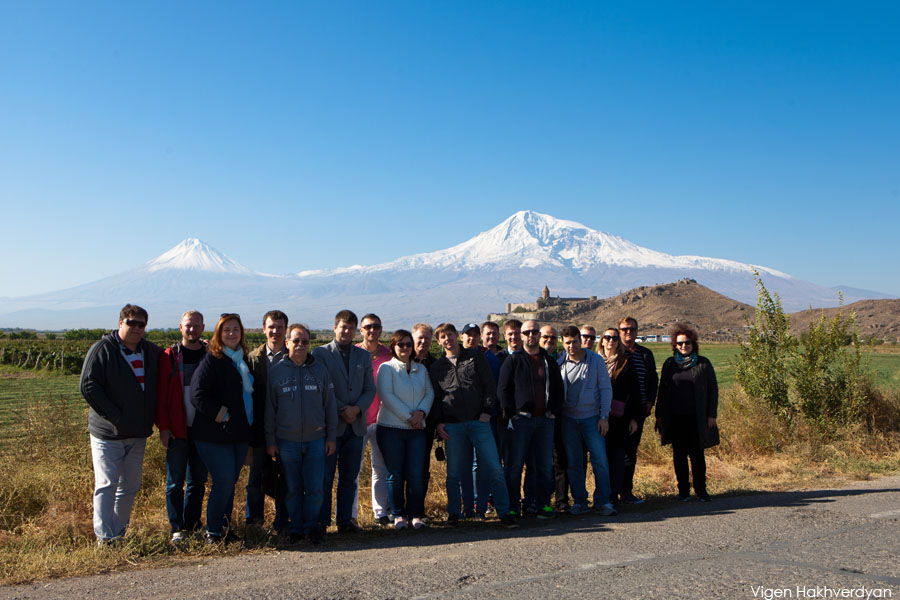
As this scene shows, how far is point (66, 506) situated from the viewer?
249 inches

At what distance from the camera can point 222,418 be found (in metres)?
5.57

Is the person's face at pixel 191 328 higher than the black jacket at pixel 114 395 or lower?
higher

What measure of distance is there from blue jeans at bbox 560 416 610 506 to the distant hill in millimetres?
98562

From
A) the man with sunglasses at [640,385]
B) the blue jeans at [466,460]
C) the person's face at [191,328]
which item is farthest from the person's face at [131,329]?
the man with sunglasses at [640,385]

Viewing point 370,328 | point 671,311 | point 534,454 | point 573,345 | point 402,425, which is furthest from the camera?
point 671,311

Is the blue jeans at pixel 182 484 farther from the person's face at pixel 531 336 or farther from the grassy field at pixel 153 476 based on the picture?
the person's face at pixel 531 336

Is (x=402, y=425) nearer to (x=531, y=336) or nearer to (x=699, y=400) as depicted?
(x=531, y=336)

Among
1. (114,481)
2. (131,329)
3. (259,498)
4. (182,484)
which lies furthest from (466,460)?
(131,329)

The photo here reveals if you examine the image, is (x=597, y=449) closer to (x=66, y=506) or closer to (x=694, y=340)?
(x=694, y=340)

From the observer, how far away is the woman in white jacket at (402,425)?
6.41 m

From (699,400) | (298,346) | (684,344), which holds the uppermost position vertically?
(298,346)

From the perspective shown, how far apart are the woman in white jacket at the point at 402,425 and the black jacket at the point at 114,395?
2.02 meters

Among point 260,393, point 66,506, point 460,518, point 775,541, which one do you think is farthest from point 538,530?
point 66,506

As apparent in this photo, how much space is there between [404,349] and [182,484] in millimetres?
2231
